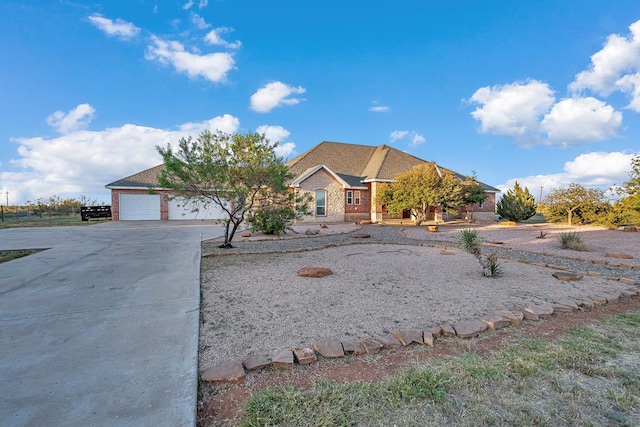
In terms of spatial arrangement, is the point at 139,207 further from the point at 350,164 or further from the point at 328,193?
the point at 350,164

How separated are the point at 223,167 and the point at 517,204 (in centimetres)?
2464

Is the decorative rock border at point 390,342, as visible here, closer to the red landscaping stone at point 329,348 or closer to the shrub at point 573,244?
the red landscaping stone at point 329,348

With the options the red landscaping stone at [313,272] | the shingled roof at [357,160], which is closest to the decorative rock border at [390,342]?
the red landscaping stone at [313,272]

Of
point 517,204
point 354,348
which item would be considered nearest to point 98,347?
point 354,348

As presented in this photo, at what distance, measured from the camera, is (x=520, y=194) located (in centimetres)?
2408

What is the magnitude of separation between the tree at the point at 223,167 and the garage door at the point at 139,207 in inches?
645

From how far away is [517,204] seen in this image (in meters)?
23.7

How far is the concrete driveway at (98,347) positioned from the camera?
2.02 m

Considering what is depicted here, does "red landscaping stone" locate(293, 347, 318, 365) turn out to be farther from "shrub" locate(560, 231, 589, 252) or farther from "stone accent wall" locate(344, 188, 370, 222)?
"stone accent wall" locate(344, 188, 370, 222)

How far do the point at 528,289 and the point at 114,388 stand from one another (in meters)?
6.31

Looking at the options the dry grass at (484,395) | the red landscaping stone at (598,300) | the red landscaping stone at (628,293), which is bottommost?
the red landscaping stone at (628,293)

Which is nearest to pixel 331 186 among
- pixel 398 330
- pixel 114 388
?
pixel 398 330

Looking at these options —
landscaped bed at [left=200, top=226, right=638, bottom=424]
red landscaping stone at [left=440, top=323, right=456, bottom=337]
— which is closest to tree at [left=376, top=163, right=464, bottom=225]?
landscaped bed at [left=200, top=226, right=638, bottom=424]

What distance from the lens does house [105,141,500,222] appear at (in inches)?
871
